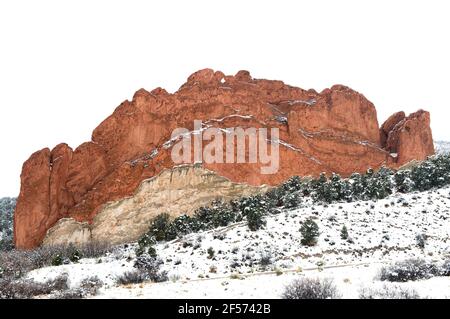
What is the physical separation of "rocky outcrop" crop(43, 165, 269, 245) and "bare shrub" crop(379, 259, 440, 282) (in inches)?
1470

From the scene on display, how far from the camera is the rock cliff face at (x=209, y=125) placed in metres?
56.4

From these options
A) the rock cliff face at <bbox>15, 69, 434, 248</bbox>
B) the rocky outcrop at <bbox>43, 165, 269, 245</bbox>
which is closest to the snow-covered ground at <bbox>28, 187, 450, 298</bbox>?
the rocky outcrop at <bbox>43, 165, 269, 245</bbox>

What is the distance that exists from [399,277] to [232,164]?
3935 centimetres

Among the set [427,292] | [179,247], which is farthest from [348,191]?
[427,292]

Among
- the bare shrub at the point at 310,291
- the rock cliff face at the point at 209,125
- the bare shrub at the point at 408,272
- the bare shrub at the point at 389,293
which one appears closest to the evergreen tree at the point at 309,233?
the bare shrub at the point at 408,272

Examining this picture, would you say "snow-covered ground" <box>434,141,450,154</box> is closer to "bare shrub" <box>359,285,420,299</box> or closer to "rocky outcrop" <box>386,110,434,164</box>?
"rocky outcrop" <box>386,110,434,164</box>

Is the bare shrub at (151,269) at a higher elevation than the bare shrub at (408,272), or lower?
lower

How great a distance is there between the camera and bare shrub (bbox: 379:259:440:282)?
17766 millimetres

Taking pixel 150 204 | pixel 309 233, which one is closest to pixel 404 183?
pixel 309 233

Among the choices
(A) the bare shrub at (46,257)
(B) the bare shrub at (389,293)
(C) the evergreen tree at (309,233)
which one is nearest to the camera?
(B) the bare shrub at (389,293)

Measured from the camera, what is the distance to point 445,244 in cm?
3241

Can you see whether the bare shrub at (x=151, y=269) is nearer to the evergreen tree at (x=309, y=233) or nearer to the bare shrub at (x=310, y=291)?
the bare shrub at (x=310, y=291)

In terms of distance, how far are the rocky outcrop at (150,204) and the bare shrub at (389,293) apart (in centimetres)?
4064
